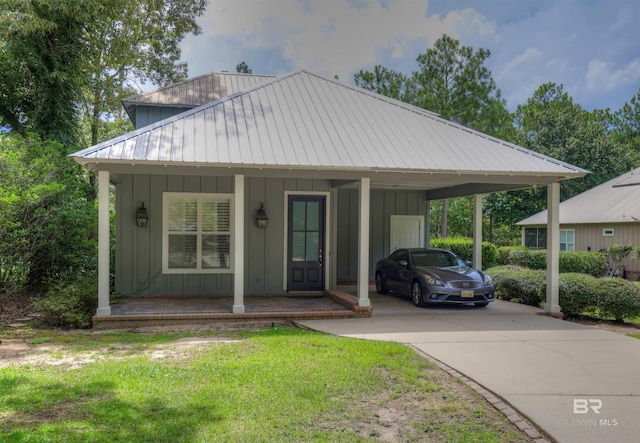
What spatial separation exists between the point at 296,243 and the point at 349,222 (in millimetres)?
2511

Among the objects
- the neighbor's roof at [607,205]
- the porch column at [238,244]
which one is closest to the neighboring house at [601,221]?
the neighbor's roof at [607,205]

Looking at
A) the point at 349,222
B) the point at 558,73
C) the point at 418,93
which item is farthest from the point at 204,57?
the point at 558,73

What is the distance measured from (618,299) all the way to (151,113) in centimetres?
1231

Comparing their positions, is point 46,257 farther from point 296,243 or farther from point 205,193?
point 296,243

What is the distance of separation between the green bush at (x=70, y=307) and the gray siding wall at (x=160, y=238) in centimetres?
A: 171

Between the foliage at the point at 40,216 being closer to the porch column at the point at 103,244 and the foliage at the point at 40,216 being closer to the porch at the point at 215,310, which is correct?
the porch column at the point at 103,244

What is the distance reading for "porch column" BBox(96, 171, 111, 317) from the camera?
8.23 m

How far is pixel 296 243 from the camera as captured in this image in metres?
11.6

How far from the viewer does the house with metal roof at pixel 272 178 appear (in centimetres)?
866

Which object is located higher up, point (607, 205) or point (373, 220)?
point (607, 205)

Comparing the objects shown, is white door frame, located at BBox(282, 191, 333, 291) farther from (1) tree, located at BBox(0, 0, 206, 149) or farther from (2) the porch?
(1) tree, located at BBox(0, 0, 206, 149)

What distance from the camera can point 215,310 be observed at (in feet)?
29.8

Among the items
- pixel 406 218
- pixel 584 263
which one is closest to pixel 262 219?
pixel 406 218

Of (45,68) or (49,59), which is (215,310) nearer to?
(45,68)
